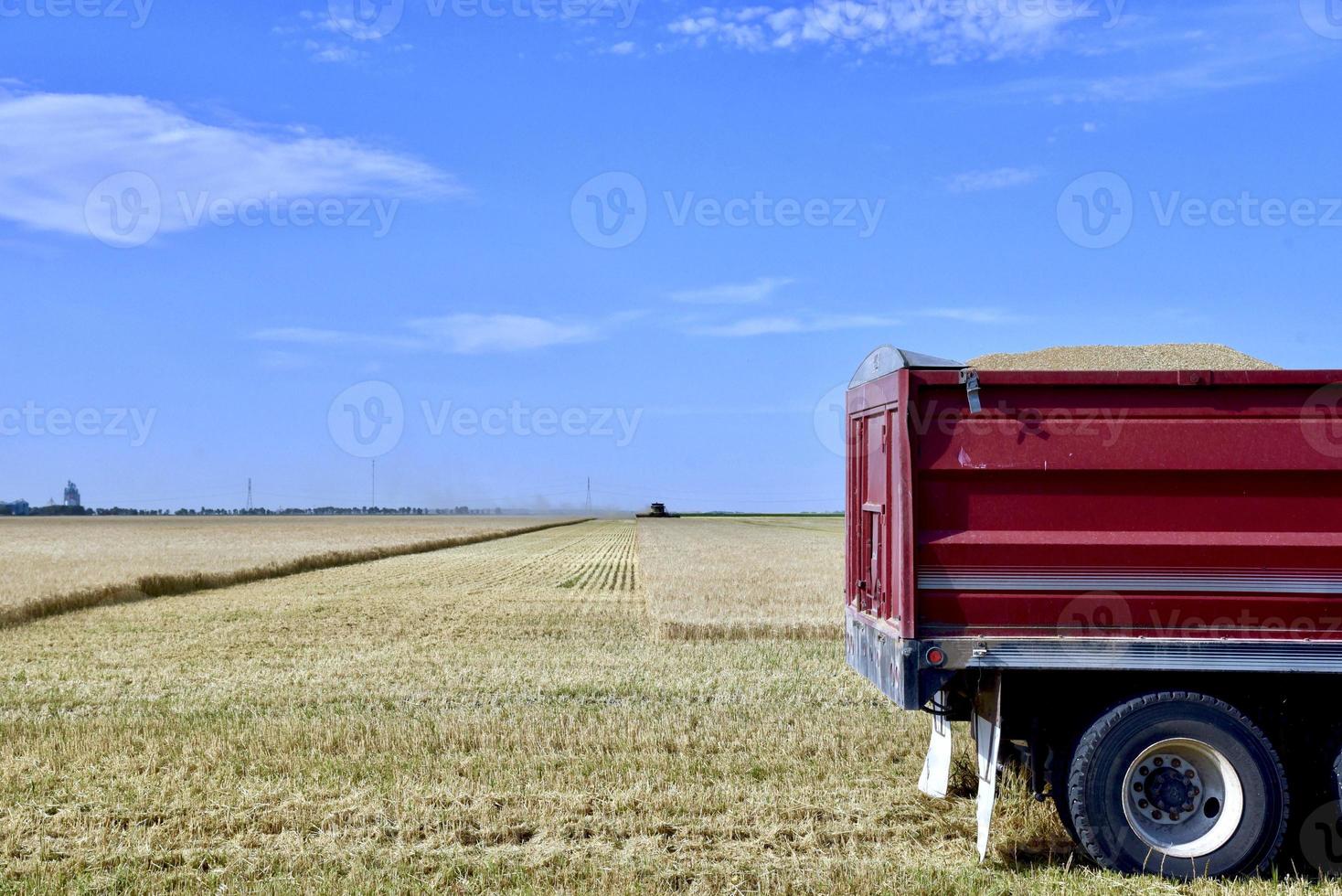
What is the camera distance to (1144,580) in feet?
21.3

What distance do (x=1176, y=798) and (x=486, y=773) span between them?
4.84 meters

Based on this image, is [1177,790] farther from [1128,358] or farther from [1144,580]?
[1128,358]

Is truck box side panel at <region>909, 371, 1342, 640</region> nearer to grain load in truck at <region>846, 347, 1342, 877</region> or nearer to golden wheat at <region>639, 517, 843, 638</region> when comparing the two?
grain load in truck at <region>846, 347, 1342, 877</region>

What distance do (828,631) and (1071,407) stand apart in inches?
453

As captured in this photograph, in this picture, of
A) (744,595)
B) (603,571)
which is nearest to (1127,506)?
(744,595)

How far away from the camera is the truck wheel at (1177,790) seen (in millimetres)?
6328

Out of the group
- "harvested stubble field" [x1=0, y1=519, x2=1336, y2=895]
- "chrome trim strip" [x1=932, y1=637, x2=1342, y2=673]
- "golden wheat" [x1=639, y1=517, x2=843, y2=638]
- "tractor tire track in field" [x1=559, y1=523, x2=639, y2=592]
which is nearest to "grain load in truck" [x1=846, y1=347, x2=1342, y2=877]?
"chrome trim strip" [x1=932, y1=637, x2=1342, y2=673]

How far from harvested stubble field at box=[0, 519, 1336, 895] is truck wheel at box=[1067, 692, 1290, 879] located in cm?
19

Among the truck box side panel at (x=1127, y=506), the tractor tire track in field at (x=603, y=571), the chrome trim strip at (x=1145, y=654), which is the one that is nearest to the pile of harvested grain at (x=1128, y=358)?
the truck box side panel at (x=1127, y=506)

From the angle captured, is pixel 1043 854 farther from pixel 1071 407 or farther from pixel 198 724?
pixel 198 724

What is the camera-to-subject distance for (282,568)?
37.8 m

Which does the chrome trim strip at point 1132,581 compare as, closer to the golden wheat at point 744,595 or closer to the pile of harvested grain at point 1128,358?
the pile of harvested grain at point 1128,358

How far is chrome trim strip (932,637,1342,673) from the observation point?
6336mm

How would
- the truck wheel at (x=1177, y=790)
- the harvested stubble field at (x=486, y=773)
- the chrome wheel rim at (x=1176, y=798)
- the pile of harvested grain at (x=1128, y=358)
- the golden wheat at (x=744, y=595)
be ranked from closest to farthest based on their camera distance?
the truck wheel at (x=1177, y=790) < the chrome wheel rim at (x=1176, y=798) < the harvested stubble field at (x=486, y=773) < the pile of harvested grain at (x=1128, y=358) < the golden wheat at (x=744, y=595)
